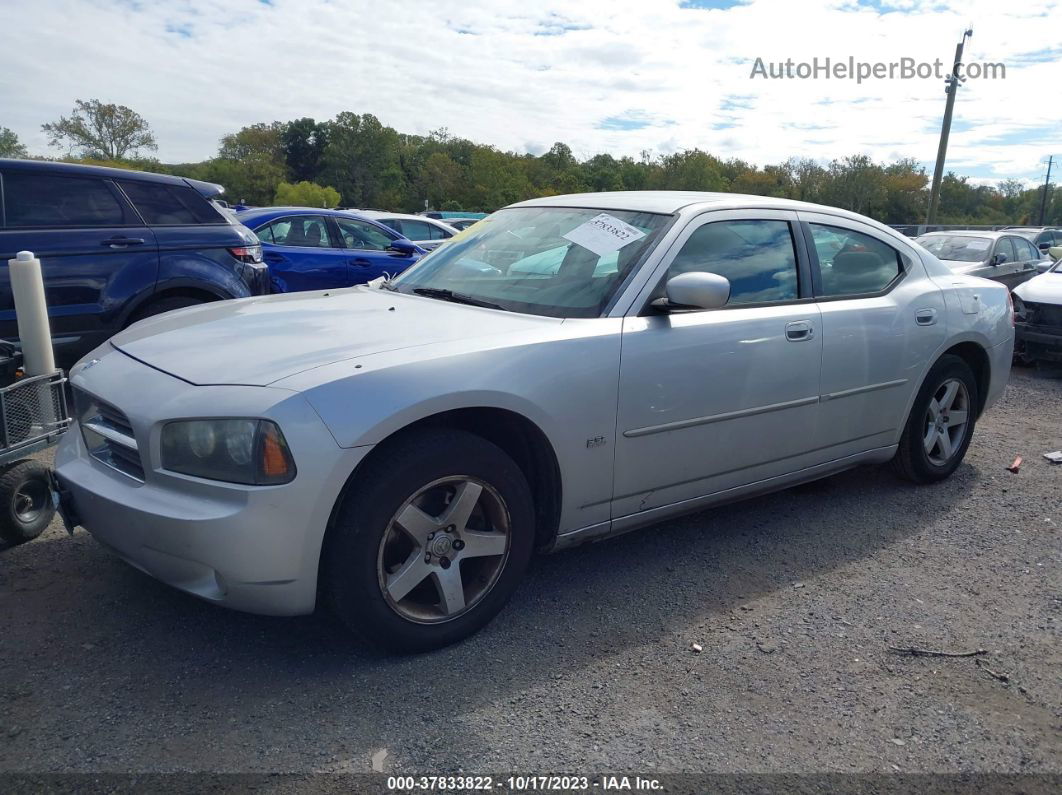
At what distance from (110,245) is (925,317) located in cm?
529

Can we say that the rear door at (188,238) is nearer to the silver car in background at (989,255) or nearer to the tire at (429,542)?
the tire at (429,542)

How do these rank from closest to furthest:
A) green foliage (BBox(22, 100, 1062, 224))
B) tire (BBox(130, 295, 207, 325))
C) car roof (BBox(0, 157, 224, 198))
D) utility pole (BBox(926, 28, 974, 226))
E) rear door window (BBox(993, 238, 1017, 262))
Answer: car roof (BBox(0, 157, 224, 198))
tire (BBox(130, 295, 207, 325))
rear door window (BBox(993, 238, 1017, 262))
utility pole (BBox(926, 28, 974, 226))
green foliage (BBox(22, 100, 1062, 224))

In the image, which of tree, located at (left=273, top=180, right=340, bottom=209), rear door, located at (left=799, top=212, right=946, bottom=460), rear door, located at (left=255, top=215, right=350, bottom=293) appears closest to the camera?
rear door, located at (left=799, top=212, right=946, bottom=460)

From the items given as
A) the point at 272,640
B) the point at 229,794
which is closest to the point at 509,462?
the point at 272,640

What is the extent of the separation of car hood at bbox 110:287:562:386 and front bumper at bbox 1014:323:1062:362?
7.50m

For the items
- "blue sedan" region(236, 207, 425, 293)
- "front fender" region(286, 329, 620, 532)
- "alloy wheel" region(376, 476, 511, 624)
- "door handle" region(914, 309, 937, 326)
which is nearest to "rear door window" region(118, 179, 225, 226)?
"blue sedan" region(236, 207, 425, 293)

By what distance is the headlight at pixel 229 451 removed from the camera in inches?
96.7

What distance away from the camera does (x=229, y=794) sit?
2.16m

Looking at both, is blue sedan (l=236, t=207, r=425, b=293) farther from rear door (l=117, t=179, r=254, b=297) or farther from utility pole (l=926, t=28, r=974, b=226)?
utility pole (l=926, t=28, r=974, b=226)

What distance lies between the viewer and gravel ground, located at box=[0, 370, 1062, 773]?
7.85 ft

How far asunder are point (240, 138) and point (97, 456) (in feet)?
342

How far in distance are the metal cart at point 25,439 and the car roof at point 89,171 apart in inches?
105

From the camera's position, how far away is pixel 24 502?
3646mm

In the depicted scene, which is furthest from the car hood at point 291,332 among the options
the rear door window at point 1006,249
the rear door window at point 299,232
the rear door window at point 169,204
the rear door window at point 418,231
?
the rear door window at point 1006,249
